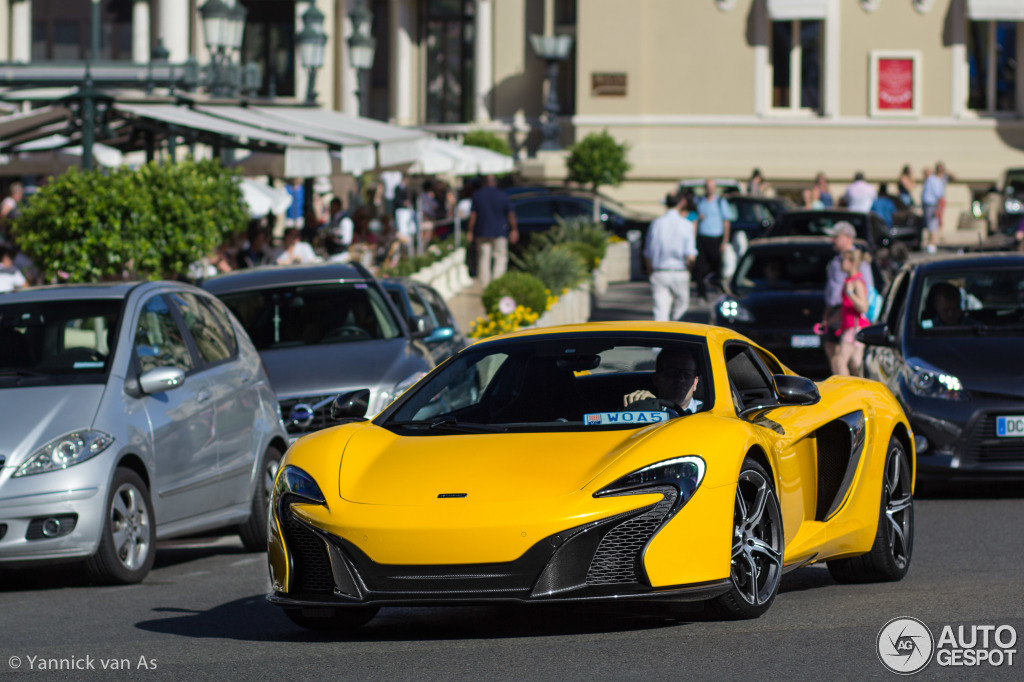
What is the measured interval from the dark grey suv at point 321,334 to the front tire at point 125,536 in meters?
3.02

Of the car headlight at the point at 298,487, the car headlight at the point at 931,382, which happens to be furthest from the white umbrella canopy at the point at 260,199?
the car headlight at the point at 298,487

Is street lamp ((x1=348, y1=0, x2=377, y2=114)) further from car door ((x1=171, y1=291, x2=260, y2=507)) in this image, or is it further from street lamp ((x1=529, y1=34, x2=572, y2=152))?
street lamp ((x1=529, y1=34, x2=572, y2=152))

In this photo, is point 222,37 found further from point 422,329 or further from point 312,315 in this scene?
point 422,329

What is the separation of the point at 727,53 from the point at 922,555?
137 ft

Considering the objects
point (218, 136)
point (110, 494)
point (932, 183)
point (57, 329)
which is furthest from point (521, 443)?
point (932, 183)

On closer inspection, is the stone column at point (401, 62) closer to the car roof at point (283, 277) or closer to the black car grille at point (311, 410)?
the car roof at point (283, 277)

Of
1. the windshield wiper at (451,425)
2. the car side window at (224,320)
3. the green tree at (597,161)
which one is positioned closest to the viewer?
the windshield wiper at (451,425)

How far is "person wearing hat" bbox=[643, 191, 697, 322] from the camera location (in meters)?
21.8

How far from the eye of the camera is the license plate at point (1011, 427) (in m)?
12.0

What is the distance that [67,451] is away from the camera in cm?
957

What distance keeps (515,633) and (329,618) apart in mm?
780

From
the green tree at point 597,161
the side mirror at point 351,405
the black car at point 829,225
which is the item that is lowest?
the side mirror at point 351,405

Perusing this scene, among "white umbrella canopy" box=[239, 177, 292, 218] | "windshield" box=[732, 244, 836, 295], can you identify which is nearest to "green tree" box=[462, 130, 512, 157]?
"white umbrella canopy" box=[239, 177, 292, 218]

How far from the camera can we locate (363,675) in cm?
666
